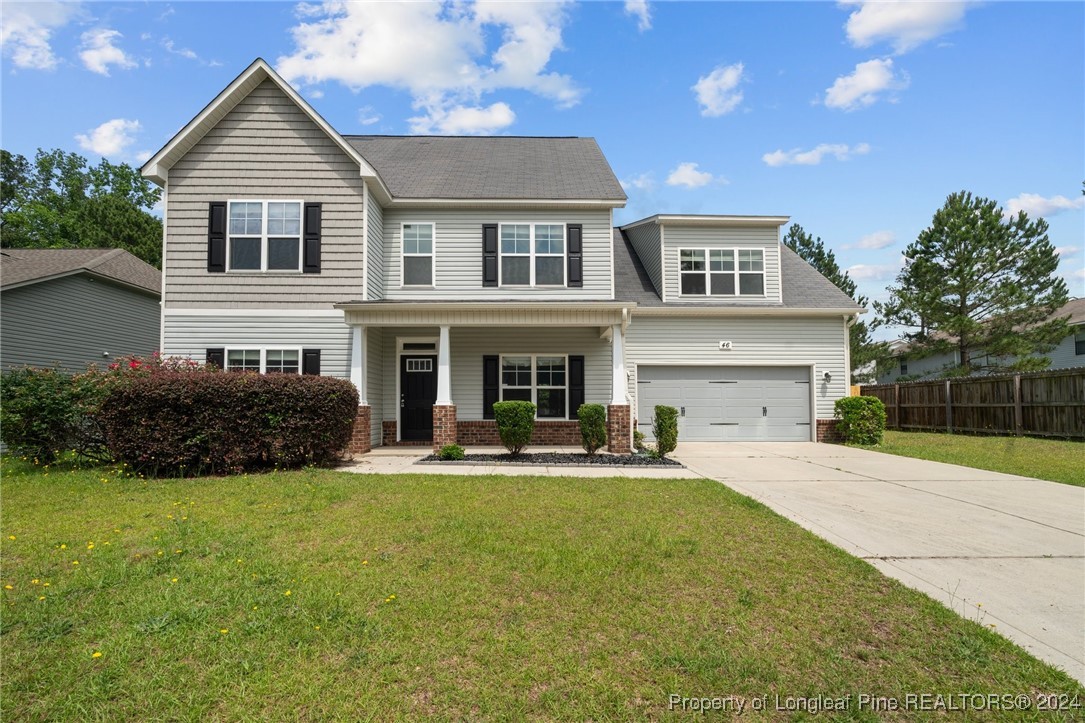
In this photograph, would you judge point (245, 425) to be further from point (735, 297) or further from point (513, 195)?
point (735, 297)

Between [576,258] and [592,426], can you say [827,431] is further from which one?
[576,258]

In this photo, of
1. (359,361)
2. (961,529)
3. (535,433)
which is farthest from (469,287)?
(961,529)

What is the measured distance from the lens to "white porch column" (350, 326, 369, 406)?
11867 mm

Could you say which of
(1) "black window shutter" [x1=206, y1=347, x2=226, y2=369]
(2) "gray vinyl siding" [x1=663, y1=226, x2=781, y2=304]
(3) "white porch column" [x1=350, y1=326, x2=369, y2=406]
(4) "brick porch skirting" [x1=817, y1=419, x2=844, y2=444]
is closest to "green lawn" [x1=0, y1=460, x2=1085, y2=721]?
(3) "white porch column" [x1=350, y1=326, x2=369, y2=406]

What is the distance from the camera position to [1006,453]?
40.1ft

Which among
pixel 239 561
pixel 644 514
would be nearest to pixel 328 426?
pixel 239 561

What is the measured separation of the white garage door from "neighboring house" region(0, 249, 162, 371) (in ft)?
49.9

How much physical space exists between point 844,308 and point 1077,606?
1262cm

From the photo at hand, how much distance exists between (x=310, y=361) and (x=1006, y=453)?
50.9 feet

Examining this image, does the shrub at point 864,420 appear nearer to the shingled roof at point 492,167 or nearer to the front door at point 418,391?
the shingled roof at point 492,167

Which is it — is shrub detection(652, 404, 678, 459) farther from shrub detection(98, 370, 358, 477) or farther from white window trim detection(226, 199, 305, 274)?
white window trim detection(226, 199, 305, 274)

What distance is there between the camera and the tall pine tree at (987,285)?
884 inches

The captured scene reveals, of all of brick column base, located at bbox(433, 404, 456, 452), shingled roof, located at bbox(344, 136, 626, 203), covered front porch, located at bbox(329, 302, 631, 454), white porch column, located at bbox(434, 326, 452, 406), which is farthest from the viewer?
shingled roof, located at bbox(344, 136, 626, 203)

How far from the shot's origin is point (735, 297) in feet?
51.7
